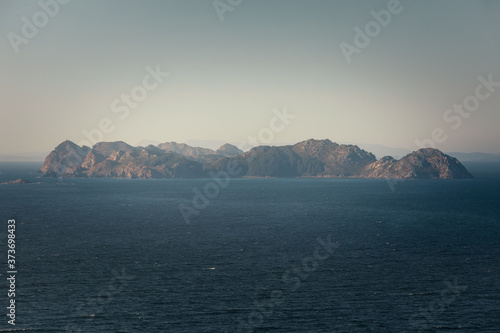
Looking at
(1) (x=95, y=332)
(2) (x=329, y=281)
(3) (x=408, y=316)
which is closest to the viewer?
(1) (x=95, y=332)

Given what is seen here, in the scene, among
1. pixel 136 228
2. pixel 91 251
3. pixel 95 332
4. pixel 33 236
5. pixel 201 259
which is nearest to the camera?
pixel 95 332

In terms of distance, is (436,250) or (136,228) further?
(136,228)

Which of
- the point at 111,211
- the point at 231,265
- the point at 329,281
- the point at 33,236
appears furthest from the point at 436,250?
the point at 111,211

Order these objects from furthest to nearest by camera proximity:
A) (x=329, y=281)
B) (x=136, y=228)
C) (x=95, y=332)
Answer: (x=136, y=228) < (x=329, y=281) < (x=95, y=332)

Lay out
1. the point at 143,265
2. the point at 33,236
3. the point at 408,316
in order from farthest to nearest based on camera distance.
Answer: the point at 33,236 → the point at 143,265 → the point at 408,316

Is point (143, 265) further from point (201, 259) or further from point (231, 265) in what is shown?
point (231, 265)

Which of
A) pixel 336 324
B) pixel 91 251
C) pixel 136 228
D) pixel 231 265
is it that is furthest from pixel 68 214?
pixel 336 324

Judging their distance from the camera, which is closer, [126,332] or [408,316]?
[126,332]

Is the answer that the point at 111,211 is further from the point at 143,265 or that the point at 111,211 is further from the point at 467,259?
the point at 467,259

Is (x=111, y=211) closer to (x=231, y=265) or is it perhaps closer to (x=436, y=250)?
(x=231, y=265)
